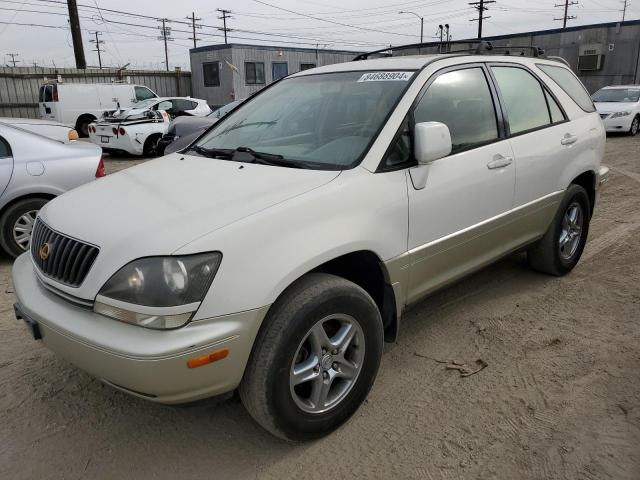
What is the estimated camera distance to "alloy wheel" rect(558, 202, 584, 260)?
4.41 metres

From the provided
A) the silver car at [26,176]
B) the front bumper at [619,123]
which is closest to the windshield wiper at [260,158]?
the silver car at [26,176]

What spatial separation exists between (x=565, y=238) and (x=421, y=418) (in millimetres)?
2491

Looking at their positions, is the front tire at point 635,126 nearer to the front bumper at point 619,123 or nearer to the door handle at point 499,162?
the front bumper at point 619,123

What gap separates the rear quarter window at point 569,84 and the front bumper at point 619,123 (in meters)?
11.7

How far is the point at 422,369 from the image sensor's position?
322 cm

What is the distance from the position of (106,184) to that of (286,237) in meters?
1.33

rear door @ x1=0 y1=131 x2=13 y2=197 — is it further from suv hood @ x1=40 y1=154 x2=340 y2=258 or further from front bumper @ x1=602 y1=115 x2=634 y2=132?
front bumper @ x1=602 y1=115 x2=634 y2=132

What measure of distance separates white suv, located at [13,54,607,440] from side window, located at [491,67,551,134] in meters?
0.02

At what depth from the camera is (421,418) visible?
2.76 m

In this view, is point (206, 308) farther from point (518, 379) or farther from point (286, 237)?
point (518, 379)

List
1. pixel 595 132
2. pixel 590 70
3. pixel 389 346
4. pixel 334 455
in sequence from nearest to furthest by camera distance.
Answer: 1. pixel 334 455
2. pixel 389 346
3. pixel 595 132
4. pixel 590 70

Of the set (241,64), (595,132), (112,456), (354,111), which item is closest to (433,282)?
(354,111)

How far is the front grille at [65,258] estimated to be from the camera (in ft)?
7.50

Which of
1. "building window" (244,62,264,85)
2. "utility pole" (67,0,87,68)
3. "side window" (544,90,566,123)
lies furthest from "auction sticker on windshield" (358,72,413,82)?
"building window" (244,62,264,85)
